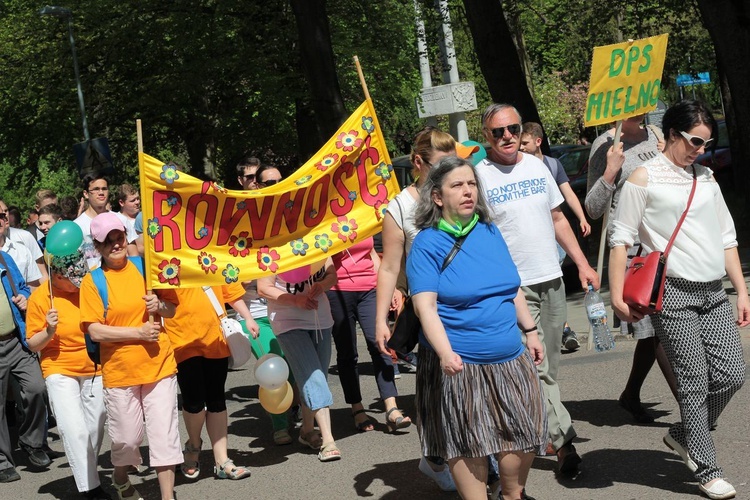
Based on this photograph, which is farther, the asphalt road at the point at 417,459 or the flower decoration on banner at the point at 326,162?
the flower decoration on banner at the point at 326,162

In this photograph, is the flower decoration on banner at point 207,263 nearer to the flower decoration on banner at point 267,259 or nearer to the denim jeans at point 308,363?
the flower decoration on banner at point 267,259

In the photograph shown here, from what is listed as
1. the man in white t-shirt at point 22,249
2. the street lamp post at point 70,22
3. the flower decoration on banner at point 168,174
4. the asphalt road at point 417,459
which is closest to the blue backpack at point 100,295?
the flower decoration on banner at point 168,174

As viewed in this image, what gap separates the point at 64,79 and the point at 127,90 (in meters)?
3.93

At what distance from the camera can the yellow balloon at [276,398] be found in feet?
24.3

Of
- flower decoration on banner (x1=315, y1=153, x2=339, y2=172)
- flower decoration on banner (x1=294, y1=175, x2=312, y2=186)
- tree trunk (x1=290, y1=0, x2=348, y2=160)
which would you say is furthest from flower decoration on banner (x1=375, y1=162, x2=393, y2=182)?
tree trunk (x1=290, y1=0, x2=348, y2=160)

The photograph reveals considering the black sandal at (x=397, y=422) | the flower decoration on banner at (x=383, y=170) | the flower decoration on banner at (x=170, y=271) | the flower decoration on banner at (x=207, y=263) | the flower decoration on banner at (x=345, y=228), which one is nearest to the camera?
the flower decoration on banner at (x=170, y=271)

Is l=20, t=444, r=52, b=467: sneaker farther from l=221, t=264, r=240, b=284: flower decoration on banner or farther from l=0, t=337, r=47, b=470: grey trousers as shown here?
l=221, t=264, r=240, b=284: flower decoration on banner

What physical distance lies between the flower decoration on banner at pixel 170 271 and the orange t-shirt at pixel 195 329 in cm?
24

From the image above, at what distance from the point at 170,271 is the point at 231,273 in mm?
449

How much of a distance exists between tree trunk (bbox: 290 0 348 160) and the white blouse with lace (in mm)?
10819

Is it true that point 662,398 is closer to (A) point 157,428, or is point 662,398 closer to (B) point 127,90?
(A) point 157,428

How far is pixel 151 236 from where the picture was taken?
6.76 meters

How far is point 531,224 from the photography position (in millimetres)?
6133

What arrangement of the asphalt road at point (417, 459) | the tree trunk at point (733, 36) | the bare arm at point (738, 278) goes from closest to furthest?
1. the bare arm at point (738, 278)
2. the asphalt road at point (417, 459)
3. the tree trunk at point (733, 36)
